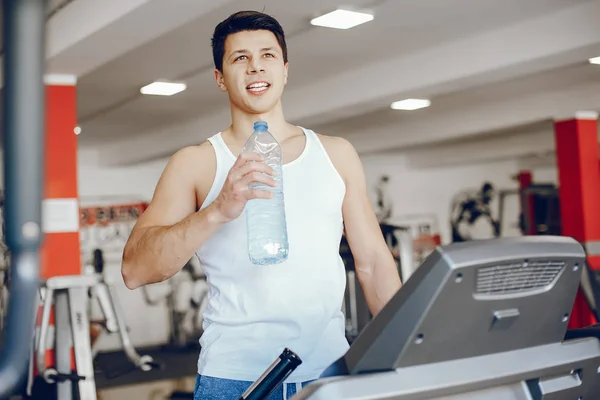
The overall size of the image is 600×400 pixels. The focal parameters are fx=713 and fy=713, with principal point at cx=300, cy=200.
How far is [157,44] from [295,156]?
3585 mm

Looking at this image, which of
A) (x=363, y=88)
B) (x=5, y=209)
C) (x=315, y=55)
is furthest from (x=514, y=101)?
(x=5, y=209)

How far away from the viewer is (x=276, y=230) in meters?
1.19

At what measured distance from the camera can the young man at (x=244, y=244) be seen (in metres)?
1.16

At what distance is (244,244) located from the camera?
1.20m

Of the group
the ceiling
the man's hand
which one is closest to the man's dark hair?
the man's hand

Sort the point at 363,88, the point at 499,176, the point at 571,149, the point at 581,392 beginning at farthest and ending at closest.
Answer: the point at 499,176 < the point at 571,149 < the point at 363,88 < the point at 581,392

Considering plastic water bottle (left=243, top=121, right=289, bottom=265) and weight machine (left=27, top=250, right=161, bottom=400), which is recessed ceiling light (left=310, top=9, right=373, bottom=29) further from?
plastic water bottle (left=243, top=121, right=289, bottom=265)

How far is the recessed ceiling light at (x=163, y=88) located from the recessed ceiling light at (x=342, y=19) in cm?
184

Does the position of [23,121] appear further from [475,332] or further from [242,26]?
[242,26]

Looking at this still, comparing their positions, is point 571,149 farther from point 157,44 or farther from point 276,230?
point 276,230

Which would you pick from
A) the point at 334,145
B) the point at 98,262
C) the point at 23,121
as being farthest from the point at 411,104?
the point at 23,121

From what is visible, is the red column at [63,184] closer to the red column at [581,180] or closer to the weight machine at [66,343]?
the weight machine at [66,343]

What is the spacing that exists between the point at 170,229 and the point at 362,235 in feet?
1.26

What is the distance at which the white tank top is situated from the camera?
116 centimetres
